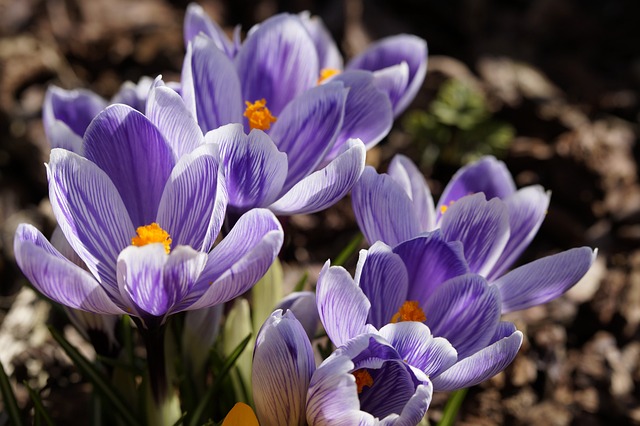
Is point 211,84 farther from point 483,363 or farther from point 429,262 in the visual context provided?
point 483,363

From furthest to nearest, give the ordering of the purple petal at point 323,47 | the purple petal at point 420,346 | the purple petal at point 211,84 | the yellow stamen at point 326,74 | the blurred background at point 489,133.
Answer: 1. the blurred background at point 489,133
2. the purple petal at point 323,47
3. the yellow stamen at point 326,74
4. the purple petal at point 211,84
5. the purple petal at point 420,346

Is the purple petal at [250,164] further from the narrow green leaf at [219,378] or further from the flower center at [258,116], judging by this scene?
the narrow green leaf at [219,378]

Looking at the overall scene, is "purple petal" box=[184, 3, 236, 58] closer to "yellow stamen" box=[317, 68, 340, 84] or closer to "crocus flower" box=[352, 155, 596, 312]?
"yellow stamen" box=[317, 68, 340, 84]

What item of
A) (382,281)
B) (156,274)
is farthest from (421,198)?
(156,274)

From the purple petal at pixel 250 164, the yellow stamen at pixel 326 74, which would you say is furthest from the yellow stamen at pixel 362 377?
the yellow stamen at pixel 326 74

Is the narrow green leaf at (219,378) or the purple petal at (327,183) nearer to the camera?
the purple petal at (327,183)

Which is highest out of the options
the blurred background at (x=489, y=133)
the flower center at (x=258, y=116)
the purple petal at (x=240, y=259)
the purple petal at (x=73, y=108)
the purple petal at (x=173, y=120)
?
the purple petal at (x=173, y=120)
